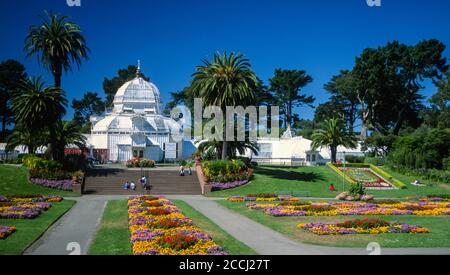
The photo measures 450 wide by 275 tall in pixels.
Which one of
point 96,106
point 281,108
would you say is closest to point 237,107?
point 281,108

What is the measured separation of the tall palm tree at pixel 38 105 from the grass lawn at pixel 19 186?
16.2 feet

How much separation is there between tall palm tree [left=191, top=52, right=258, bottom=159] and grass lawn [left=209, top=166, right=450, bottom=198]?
5.86 m

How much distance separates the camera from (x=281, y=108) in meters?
108

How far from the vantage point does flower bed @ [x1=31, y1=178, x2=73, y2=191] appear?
44.4 meters

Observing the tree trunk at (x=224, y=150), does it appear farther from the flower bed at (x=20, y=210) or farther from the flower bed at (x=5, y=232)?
the flower bed at (x=5, y=232)

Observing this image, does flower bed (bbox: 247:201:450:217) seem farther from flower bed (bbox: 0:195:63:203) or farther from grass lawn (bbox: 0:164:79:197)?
grass lawn (bbox: 0:164:79:197)

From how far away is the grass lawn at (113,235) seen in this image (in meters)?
18.8

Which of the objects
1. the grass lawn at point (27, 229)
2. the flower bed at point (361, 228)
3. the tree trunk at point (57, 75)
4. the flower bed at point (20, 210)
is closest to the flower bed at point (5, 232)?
the grass lawn at point (27, 229)

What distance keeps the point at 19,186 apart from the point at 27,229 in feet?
71.4

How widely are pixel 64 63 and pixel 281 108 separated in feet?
204

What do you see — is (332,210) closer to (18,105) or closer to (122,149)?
(18,105)

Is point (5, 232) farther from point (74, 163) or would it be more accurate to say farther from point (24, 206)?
point (74, 163)
